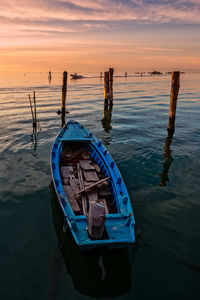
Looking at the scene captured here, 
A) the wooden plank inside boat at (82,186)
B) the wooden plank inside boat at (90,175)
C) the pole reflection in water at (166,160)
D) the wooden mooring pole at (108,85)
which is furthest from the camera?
the wooden mooring pole at (108,85)

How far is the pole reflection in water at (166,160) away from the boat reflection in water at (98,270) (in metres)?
4.67

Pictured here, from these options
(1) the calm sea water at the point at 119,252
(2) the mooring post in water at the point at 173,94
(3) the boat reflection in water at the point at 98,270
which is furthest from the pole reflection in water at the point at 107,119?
(3) the boat reflection in water at the point at 98,270

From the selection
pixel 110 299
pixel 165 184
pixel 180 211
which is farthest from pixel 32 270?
pixel 165 184

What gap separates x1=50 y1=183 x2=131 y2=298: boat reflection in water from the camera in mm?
5012

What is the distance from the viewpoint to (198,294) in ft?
16.1

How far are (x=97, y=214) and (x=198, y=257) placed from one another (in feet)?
10.8

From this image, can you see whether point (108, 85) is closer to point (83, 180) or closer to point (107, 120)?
point (107, 120)

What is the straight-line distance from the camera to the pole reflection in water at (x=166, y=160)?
9.91m

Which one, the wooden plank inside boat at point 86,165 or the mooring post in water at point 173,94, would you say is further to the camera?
the mooring post in water at point 173,94

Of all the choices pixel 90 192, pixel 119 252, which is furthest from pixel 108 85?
pixel 119 252

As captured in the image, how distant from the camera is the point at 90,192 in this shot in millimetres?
7703

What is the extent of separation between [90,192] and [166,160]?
5.92 m

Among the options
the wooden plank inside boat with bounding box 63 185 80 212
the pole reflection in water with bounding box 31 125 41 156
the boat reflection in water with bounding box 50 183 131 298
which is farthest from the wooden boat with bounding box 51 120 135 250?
the pole reflection in water with bounding box 31 125 41 156

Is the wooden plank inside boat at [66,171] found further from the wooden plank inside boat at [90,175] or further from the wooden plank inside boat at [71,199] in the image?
the wooden plank inside boat at [71,199]
